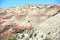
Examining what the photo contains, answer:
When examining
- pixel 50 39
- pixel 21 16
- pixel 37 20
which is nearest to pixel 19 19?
pixel 21 16

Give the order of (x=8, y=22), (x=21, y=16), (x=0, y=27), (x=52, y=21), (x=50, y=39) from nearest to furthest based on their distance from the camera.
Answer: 1. (x=50, y=39)
2. (x=52, y=21)
3. (x=0, y=27)
4. (x=8, y=22)
5. (x=21, y=16)

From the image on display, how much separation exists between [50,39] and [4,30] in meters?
16.7

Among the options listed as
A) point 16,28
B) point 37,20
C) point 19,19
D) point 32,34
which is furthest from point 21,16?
point 32,34

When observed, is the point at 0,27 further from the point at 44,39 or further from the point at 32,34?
the point at 44,39

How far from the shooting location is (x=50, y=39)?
13.7m

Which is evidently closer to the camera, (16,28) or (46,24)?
(46,24)

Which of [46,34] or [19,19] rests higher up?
[46,34]

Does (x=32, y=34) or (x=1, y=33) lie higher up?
(x=32, y=34)

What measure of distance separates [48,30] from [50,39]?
80 centimetres

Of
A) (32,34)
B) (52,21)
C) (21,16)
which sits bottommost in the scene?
(21,16)

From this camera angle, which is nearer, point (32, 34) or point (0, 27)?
point (32, 34)

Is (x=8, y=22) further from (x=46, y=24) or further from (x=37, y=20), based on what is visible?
(x=46, y=24)

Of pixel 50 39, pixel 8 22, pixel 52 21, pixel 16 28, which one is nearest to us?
pixel 50 39

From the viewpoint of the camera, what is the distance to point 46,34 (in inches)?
558
